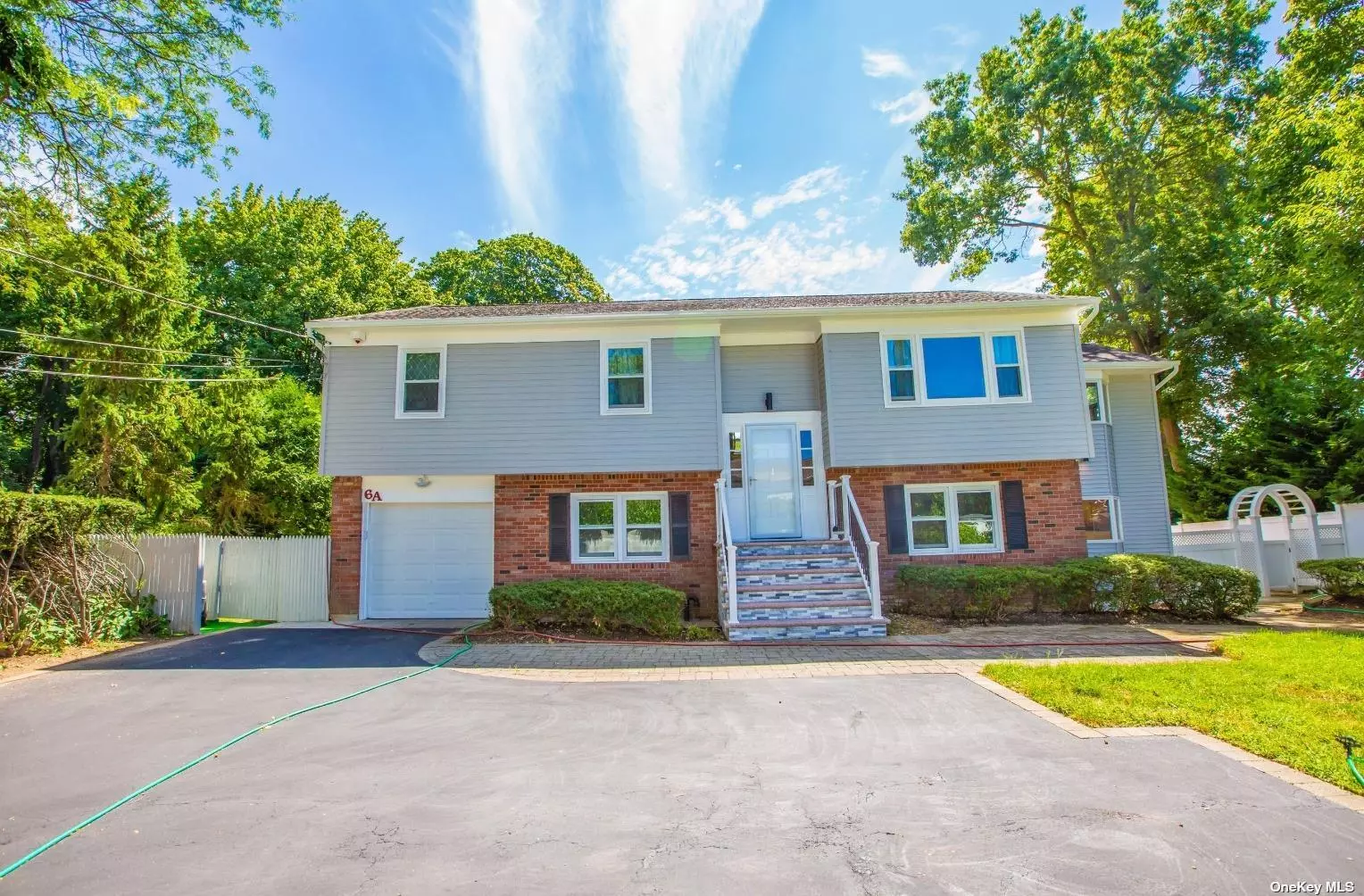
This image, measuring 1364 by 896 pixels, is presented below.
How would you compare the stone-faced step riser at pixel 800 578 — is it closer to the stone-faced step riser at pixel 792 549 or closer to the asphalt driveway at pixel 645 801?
the stone-faced step riser at pixel 792 549

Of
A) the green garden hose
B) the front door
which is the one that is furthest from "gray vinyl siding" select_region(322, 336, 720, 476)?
the green garden hose

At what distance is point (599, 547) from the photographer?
40.8 feet

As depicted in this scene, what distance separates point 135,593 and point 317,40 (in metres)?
9.47

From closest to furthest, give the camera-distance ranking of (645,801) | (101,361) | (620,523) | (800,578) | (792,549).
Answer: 1. (645,801)
2. (800,578)
3. (792,549)
4. (620,523)
5. (101,361)

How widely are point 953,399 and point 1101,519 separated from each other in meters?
5.96

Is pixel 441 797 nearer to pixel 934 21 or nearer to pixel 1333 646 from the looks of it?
pixel 1333 646

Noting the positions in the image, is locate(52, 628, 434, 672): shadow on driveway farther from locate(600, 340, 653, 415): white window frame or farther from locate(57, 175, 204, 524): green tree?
locate(57, 175, 204, 524): green tree

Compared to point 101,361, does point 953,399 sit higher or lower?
lower

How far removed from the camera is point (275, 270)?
81.6ft

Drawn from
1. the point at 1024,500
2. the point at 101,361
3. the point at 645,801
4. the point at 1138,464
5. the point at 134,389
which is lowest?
the point at 645,801

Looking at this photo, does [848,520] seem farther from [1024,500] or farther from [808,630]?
[1024,500]

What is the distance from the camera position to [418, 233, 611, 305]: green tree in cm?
2977

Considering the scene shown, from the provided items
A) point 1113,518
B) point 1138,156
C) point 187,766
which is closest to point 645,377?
point 187,766

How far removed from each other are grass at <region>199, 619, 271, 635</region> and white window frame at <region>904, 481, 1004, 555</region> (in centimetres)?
1193
